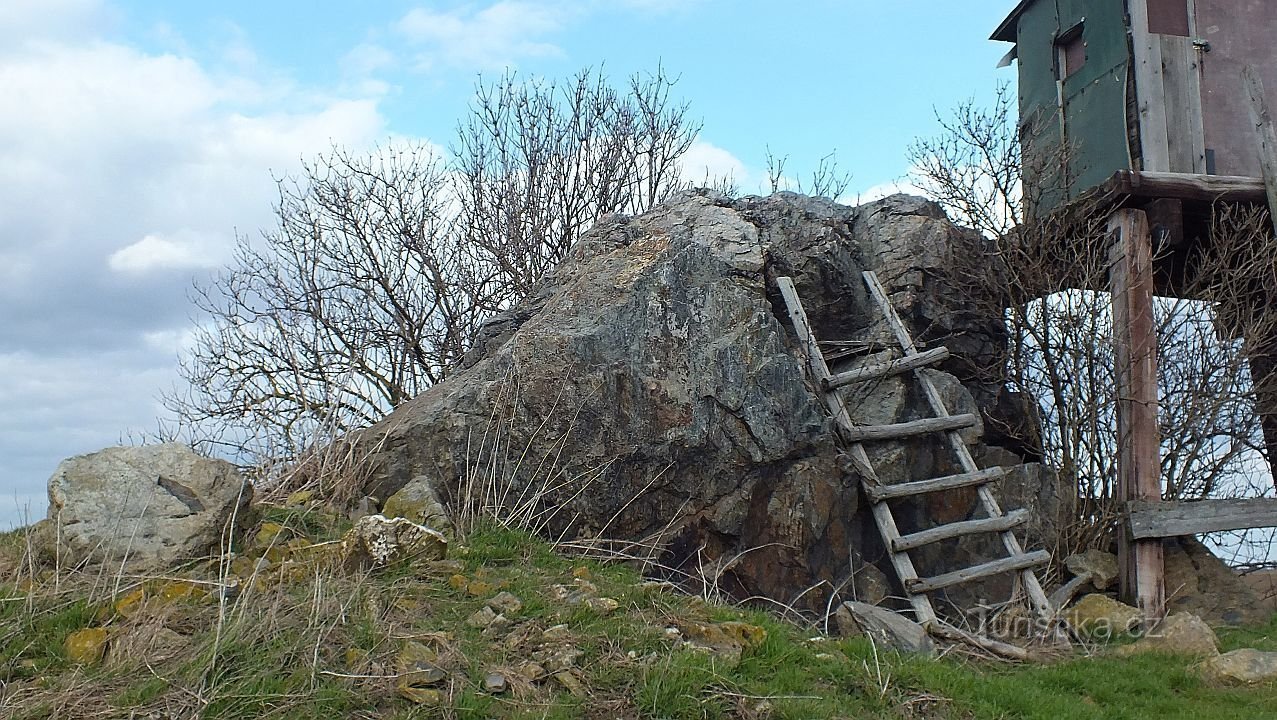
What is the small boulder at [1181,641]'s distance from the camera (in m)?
6.61

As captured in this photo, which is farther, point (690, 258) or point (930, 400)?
point (930, 400)

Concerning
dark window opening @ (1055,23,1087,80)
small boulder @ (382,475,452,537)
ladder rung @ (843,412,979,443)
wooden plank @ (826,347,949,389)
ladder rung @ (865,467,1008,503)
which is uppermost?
dark window opening @ (1055,23,1087,80)

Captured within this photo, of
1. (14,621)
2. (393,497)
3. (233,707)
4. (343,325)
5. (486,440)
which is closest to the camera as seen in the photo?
(233,707)

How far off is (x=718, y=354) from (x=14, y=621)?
4.39m

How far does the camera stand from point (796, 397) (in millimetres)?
7156

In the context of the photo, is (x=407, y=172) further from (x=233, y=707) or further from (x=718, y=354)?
(x=233, y=707)

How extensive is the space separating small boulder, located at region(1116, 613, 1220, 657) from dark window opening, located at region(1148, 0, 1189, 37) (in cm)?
569

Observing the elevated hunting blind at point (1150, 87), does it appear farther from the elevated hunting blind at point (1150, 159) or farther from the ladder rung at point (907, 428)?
the ladder rung at point (907, 428)

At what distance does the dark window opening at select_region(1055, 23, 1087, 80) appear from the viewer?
10.2 m

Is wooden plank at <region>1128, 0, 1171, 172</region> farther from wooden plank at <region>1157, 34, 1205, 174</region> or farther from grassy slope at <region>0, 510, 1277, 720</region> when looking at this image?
grassy slope at <region>0, 510, 1277, 720</region>

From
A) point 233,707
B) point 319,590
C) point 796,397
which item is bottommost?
point 233,707

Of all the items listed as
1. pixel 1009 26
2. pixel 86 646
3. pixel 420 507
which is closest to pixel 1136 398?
pixel 1009 26

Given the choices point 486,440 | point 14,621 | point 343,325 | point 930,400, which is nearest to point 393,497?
point 486,440

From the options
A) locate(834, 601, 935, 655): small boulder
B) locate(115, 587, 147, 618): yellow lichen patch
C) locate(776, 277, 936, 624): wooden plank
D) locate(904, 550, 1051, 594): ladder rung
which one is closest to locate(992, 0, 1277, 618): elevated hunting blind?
locate(904, 550, 1051, 594): ladder rung
